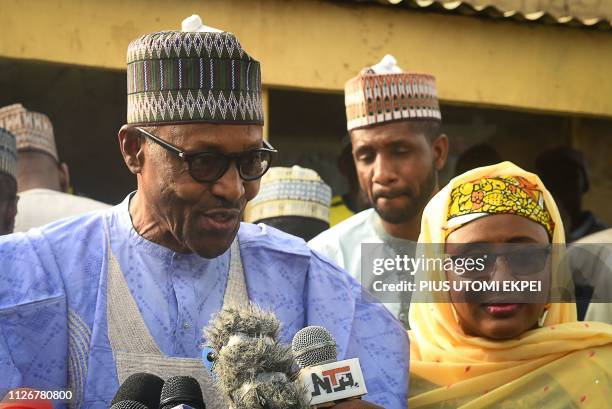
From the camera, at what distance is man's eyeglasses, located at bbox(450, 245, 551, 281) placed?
4.68 m

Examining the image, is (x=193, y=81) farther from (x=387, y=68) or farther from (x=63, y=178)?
(x=63, y=178)

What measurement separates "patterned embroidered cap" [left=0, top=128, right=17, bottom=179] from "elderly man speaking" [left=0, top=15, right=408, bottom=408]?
209 centimetres

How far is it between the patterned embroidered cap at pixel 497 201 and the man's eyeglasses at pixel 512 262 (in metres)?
0.14

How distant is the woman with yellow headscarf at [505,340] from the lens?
Result: 4688 mm

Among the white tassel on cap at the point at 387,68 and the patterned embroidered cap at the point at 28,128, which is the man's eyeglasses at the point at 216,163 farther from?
the patterned embroidered cap at the point at 28,128

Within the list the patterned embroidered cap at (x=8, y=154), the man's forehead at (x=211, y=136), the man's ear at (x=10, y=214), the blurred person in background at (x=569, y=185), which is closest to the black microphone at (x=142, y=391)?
the man's forehead at (x=211, y=136)

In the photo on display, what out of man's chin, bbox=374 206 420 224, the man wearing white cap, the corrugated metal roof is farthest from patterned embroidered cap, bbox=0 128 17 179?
the corrugated metal roof

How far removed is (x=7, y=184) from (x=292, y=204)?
1.54 m

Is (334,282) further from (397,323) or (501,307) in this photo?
(501,307)

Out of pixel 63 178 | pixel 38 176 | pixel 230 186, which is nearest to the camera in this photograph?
pixel 230 186

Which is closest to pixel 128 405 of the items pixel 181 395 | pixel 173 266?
pixel 181 395

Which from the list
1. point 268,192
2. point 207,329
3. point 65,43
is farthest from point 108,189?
point 207,329

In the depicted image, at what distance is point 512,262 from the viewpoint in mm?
4691

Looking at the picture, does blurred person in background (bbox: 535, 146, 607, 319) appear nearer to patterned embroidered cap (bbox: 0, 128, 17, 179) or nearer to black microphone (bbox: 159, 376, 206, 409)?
patterned embroidered cap (bbox: 0, 128, 17, 179)
